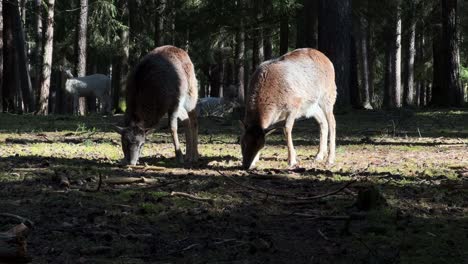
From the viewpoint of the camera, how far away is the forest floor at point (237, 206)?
16.6 ft

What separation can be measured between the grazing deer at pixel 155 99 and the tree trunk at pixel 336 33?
9253mm

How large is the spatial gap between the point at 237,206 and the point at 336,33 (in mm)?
12890

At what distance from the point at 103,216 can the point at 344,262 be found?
2.30 m

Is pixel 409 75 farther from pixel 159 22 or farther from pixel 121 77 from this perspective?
pixel 121 77

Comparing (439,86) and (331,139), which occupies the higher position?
(439,86)

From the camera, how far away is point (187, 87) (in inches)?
406

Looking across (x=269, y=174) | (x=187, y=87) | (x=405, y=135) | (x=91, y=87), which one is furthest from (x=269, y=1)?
(x=269, y=174)

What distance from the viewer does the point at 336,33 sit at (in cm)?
1870

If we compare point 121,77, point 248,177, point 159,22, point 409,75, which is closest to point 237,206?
point 248,177

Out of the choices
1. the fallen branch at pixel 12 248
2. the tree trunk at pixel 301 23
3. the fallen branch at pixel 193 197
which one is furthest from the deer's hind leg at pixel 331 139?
the tree trunk at pixel 301 23

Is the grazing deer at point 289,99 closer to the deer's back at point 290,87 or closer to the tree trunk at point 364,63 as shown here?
the deer's back at point 290,87

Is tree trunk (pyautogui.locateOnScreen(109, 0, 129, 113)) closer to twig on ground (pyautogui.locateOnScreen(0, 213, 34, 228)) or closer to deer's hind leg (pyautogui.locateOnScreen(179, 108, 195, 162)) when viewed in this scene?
deer's hind leg (pyautogui.locateOnScreen(179, 108, 195, 162))

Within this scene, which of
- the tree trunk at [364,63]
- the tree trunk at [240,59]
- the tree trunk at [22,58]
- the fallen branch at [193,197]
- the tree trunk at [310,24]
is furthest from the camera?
the tree trunk at [364,63]

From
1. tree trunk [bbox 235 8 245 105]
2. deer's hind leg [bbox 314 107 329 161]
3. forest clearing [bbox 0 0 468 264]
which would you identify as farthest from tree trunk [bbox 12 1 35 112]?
deer's hind leg [bbox 314 107 329 161]
